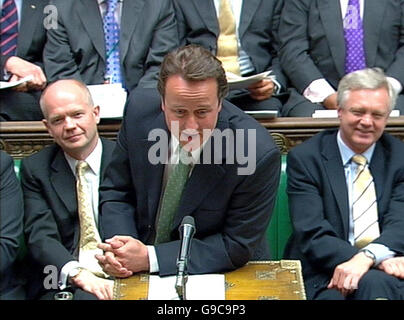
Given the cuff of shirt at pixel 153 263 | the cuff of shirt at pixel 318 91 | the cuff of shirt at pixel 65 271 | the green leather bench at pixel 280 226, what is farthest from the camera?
the cuff of shirt at pixel 318 91

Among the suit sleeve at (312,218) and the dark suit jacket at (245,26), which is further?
the dark suit jacket at (245,26)

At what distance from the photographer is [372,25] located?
3.25 meters

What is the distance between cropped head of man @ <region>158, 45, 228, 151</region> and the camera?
218 centimetres

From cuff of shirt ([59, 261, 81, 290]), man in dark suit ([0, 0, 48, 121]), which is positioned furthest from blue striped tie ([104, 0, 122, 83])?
cuff of shirt ([59, 261, 81, 290])

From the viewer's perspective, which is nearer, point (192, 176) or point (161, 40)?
point (192, 176)

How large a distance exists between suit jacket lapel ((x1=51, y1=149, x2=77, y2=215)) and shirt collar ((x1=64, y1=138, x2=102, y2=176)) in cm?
1

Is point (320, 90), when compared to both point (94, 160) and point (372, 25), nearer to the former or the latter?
point (372, 25)

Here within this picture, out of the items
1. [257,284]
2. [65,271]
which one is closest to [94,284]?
[65,271]

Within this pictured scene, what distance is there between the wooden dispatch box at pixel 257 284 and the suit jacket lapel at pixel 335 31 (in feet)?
3.97

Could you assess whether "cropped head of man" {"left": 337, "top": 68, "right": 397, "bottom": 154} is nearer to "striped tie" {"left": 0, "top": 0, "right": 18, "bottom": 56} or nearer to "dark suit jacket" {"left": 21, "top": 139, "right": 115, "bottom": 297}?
"dark suit jacket" {"left": 21, "top": 139, "right": 115, "bottom": 297}

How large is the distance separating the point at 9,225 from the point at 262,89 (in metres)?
1.03

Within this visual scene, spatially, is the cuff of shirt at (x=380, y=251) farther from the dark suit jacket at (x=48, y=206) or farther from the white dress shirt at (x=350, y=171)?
the dark suit jacket at (x=48, y=206)

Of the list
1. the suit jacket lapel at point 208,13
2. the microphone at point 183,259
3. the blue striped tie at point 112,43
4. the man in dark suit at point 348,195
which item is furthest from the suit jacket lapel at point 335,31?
the microphone at point 183,259

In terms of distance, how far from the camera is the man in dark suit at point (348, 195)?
2527 millimetres
